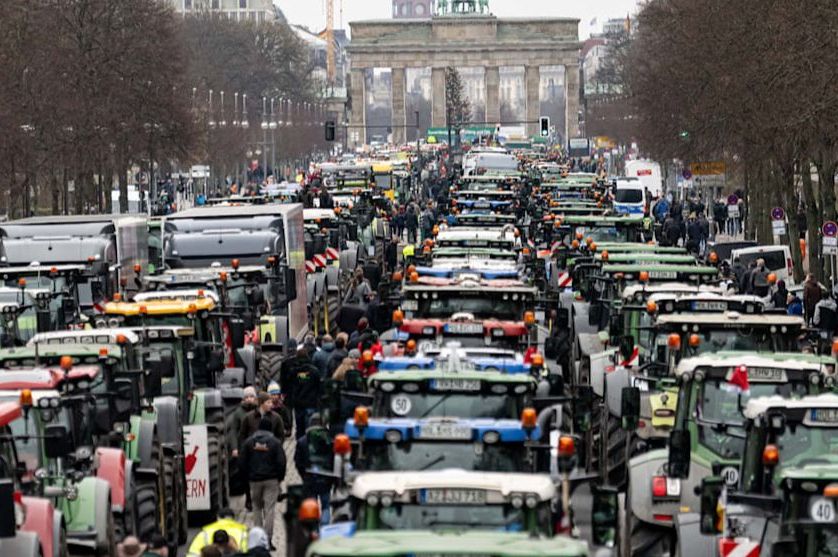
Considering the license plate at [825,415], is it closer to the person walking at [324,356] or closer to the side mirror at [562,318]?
the person walking at [324,356]

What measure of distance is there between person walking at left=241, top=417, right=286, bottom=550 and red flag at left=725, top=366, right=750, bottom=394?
5.22m

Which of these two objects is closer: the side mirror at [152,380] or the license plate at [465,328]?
the side mirror at [152,380]

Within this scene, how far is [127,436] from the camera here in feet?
60.2

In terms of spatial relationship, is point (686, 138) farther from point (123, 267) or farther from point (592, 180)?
point (123, 267)

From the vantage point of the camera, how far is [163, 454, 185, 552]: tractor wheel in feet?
62.8

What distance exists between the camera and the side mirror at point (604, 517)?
40.4 feet

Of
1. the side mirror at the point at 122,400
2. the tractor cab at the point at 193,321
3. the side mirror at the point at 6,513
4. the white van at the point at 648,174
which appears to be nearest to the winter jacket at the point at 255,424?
the tractor cab at the point at 193,321

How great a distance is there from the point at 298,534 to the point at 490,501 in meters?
1.25

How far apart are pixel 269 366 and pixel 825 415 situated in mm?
15368

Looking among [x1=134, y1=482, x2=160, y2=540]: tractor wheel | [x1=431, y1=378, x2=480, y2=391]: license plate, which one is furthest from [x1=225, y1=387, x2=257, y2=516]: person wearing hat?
[x1=431, y1=378, x2=480, y2=391]: license plate

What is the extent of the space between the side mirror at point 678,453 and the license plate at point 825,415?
1.29 meters

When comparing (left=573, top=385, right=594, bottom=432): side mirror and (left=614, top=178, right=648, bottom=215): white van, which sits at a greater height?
(left=614, top=178, right=648, bottom=215): white van

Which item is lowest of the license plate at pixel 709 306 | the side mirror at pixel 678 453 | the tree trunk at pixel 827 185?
the side mirror at pixel 678 453

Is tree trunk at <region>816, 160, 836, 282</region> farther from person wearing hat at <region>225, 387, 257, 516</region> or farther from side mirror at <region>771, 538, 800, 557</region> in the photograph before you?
side mirror at <region>771, 538, 800, 557</region>
